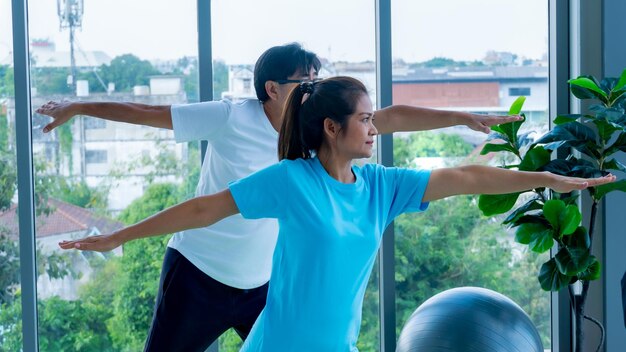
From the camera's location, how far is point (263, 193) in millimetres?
1964

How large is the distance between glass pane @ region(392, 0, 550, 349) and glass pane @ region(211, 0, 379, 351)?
0.20m

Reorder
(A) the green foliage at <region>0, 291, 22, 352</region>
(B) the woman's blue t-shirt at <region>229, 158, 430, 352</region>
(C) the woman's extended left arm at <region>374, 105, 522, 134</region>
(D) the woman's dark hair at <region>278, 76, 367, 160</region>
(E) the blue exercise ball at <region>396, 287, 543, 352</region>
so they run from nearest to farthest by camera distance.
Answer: (B) the woman's blue t-shirt at <region>229, 158, 430, 352</region>, (D) the woman's dark hair at <region>278, 76, 367, 160</region>, (C) the woman's extended left arm at <region>374, 105, 522, 134</region>, (E) the blue exercise ball at <region>396, 287, 543, 352</region>, (A) the green foliage at <region>0, 291, 22, 352</region>

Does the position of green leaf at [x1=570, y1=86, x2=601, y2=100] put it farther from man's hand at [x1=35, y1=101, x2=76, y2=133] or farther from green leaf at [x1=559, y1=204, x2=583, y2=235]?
man's hand at [x1=35, y1=101, x2=76, y2=133]

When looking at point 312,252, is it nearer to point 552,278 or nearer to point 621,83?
point 552,278

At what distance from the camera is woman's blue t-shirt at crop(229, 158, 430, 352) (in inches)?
75.6

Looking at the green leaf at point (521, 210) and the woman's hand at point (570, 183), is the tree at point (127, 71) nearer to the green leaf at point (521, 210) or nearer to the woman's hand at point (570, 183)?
the green leaf at point (521, 210)

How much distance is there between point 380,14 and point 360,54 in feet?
0.58

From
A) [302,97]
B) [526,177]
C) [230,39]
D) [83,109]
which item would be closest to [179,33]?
[230,39]

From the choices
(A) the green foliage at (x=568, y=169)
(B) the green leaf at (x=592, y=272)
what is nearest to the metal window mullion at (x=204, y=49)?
(A) the green foliage at (x=568, y=169)

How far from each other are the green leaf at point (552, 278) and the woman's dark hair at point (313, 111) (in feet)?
4.40

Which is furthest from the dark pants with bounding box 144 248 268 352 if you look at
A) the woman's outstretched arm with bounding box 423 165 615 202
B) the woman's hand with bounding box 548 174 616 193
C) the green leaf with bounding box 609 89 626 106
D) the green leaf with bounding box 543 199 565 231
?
the green leaf with bounding box 609 89 626 106

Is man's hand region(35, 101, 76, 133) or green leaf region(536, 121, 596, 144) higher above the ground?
man's hand region(35, 101, 76, 133)

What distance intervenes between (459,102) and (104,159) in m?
1.44

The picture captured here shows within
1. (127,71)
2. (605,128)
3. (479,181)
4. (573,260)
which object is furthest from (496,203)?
(127,71)
